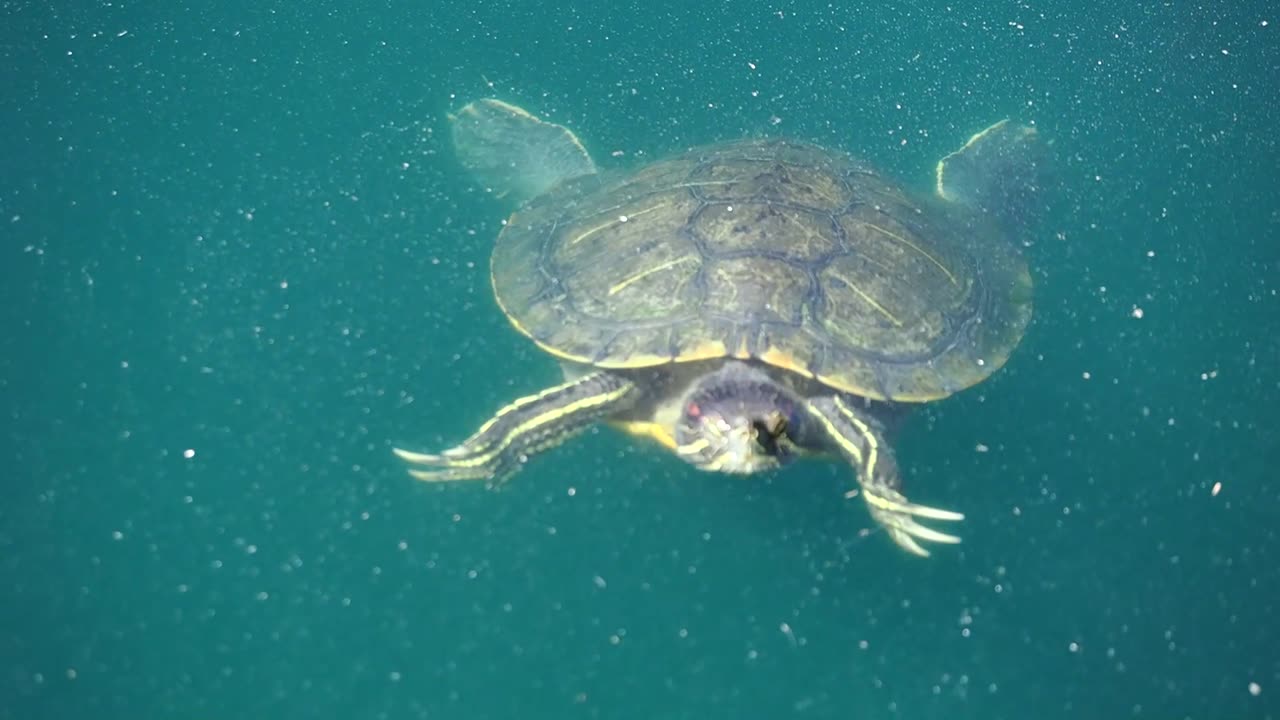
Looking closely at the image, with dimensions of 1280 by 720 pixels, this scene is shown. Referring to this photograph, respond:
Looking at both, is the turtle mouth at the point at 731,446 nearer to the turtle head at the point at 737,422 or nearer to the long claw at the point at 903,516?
the turtle head at the point at 737,422

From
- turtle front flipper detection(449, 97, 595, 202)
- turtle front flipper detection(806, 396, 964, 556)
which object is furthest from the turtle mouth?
turtle front flipper detection(449, 97, 595, 202)

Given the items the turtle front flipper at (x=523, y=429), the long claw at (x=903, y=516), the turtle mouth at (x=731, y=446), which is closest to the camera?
the turtle mouth at (x=731, y=446)

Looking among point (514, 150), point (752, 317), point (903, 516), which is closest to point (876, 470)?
point (903, 516)

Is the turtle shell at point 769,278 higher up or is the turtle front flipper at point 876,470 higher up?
the turtle shell at point 769,278

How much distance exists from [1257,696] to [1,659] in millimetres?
3432

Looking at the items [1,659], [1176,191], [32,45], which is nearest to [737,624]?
[1,659]

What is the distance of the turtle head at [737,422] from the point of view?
232 cm

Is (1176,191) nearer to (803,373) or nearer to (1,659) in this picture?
(803,373)

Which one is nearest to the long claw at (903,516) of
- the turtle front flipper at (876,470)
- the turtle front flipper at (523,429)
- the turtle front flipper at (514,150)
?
the turtle front flipper at (876,470)

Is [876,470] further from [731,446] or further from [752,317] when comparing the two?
[752,317]

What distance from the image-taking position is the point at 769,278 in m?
2.58

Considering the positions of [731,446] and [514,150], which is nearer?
[731,446]

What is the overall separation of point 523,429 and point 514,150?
1610 millimetres

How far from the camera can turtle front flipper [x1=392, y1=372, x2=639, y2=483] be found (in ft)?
8.45
